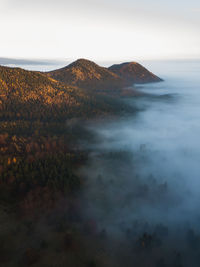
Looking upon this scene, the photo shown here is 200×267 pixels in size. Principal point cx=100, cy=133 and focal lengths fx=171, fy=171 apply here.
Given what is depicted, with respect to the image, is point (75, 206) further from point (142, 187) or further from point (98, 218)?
point (142, 187)

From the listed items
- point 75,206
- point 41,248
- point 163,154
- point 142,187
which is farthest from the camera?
point 163,154

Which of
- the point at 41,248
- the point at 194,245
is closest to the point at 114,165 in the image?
the point at 194,245

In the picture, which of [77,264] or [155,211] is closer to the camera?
[77,264]

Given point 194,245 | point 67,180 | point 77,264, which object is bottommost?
point 194,245

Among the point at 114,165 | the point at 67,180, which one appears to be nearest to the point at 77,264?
the point at 67,180

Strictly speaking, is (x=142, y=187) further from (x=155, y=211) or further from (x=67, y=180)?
(x=67, y=180)

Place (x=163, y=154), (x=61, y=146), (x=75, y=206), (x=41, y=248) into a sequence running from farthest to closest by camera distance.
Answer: (x=163, y=154), (x=61, y=146), (x=75, y=206), (x=41, y=248)

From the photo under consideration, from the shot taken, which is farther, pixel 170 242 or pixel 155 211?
pixel 155 211

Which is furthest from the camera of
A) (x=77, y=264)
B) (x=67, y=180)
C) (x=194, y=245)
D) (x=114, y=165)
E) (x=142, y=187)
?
(x=114, y=165)

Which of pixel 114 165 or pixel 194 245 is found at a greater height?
pixel 114 165
